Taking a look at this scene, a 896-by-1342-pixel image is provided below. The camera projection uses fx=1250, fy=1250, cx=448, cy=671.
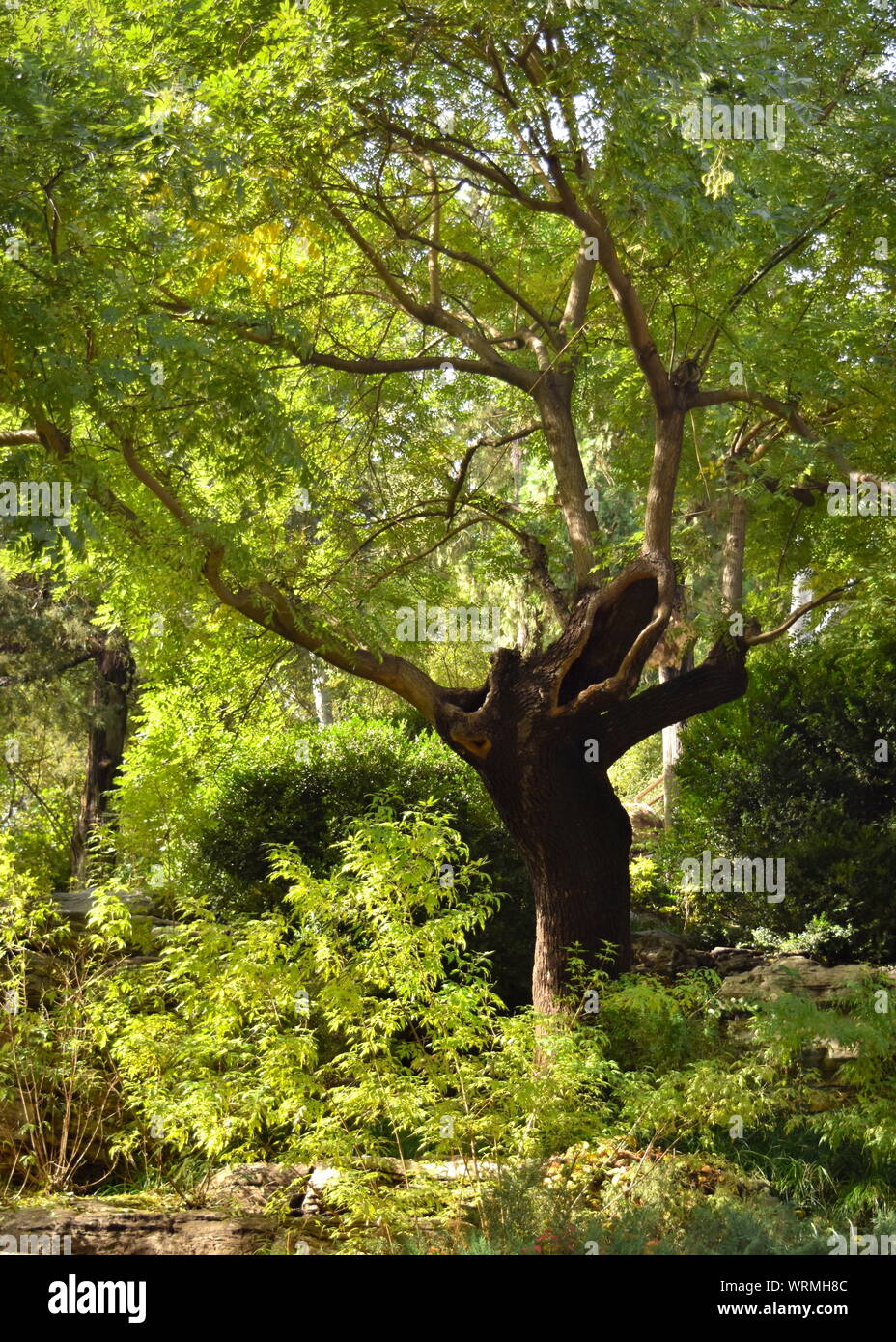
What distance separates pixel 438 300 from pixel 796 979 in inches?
224

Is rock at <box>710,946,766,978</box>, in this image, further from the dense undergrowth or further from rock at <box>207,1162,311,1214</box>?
rock at <box>207,1162,311,1214</box>

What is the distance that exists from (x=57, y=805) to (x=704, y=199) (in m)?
13.7

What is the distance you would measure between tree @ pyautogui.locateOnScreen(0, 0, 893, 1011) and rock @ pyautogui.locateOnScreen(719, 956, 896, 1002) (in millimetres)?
1229

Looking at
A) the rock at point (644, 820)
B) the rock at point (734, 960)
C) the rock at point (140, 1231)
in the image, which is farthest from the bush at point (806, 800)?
the rock at point (644, 820)

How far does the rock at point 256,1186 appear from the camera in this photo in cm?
607

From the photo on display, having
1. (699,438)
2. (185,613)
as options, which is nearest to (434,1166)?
(185,613)

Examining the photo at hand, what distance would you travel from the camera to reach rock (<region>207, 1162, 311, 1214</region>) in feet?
19.9

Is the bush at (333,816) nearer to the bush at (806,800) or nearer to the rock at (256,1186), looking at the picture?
the bush at (806,800)

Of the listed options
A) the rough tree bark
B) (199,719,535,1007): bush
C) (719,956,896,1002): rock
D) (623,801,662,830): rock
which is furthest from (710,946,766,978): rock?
the rough tree bark

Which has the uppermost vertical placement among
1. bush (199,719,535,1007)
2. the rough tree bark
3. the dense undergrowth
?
the rough tree bark

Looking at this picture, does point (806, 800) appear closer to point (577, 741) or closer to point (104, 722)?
point (577, 741)

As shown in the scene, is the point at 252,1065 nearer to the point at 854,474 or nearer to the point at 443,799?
the point at 443,799

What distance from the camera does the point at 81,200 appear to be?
6430 mm

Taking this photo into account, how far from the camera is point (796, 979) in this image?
9.10 meters
